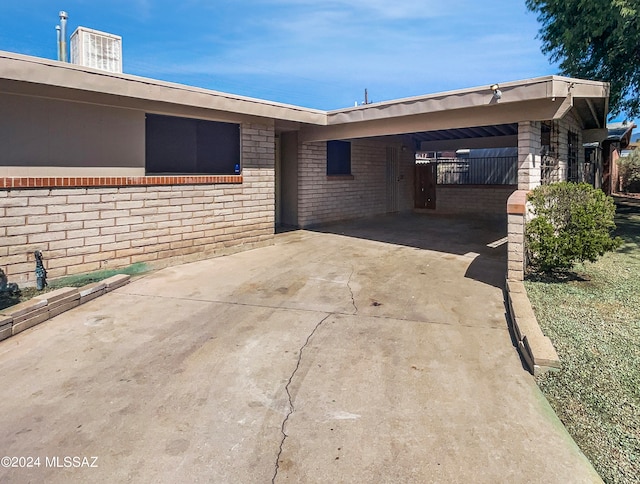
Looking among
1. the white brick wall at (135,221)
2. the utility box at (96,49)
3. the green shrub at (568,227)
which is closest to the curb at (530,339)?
the green shrub at (568,227)

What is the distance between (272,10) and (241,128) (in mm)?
8142

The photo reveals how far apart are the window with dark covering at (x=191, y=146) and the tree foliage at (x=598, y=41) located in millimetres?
8797

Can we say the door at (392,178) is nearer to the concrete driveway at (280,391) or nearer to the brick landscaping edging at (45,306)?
the concrete driveway at (280,391)

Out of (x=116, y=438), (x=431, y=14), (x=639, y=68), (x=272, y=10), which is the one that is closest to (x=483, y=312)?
(x=116, y=438)

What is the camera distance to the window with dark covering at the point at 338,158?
41.0 ft

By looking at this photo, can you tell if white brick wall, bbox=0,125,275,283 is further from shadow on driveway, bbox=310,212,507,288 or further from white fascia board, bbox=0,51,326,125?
shadow on driveway, bbox=310,212,507,288

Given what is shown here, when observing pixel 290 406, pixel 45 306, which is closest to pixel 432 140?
pixel 45 306

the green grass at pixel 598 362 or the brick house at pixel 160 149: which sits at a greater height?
the brick house at pixel 160 149

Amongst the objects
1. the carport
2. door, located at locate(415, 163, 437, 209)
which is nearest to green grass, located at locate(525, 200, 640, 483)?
the carport

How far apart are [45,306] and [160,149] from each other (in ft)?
11.7

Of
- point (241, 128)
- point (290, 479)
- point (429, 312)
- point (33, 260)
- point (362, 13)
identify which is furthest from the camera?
point (362, 13)

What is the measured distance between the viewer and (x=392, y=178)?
1494 centimetres

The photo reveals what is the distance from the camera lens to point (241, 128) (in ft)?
28.0

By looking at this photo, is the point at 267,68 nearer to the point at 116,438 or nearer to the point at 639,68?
the point at 639,68
